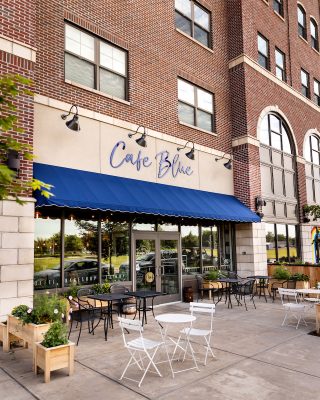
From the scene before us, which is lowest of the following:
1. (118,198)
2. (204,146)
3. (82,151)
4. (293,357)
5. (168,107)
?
(293,357)

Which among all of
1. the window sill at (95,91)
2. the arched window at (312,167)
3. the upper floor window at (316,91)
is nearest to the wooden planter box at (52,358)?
the window sill at (95,91)

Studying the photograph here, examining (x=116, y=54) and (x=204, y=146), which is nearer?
(x=116, y=54)

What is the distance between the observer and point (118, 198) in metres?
9.69

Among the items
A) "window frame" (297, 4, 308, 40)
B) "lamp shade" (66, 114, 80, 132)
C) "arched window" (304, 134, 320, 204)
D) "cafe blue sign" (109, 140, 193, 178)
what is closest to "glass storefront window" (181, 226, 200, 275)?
"cafe blue sign" (109, 140, 193, 178)

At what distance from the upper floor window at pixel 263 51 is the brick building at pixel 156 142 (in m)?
0.09

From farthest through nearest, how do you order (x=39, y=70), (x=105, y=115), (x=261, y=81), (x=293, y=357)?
(x=261, y=81) < (x=105, y=115) < (x=39, y=70) < (x=293, y=357)

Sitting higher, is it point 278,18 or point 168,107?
point 278,18

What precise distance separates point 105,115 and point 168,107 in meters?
3.09

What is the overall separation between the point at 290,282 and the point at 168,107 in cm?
789

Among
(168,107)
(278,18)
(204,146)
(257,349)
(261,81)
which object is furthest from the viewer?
(278,18)

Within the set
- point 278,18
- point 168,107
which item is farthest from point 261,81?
point 168,107

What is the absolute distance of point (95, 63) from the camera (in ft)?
36.1

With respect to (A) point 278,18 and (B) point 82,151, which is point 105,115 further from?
(A) point 278,18

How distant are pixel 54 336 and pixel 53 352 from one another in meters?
0.24
